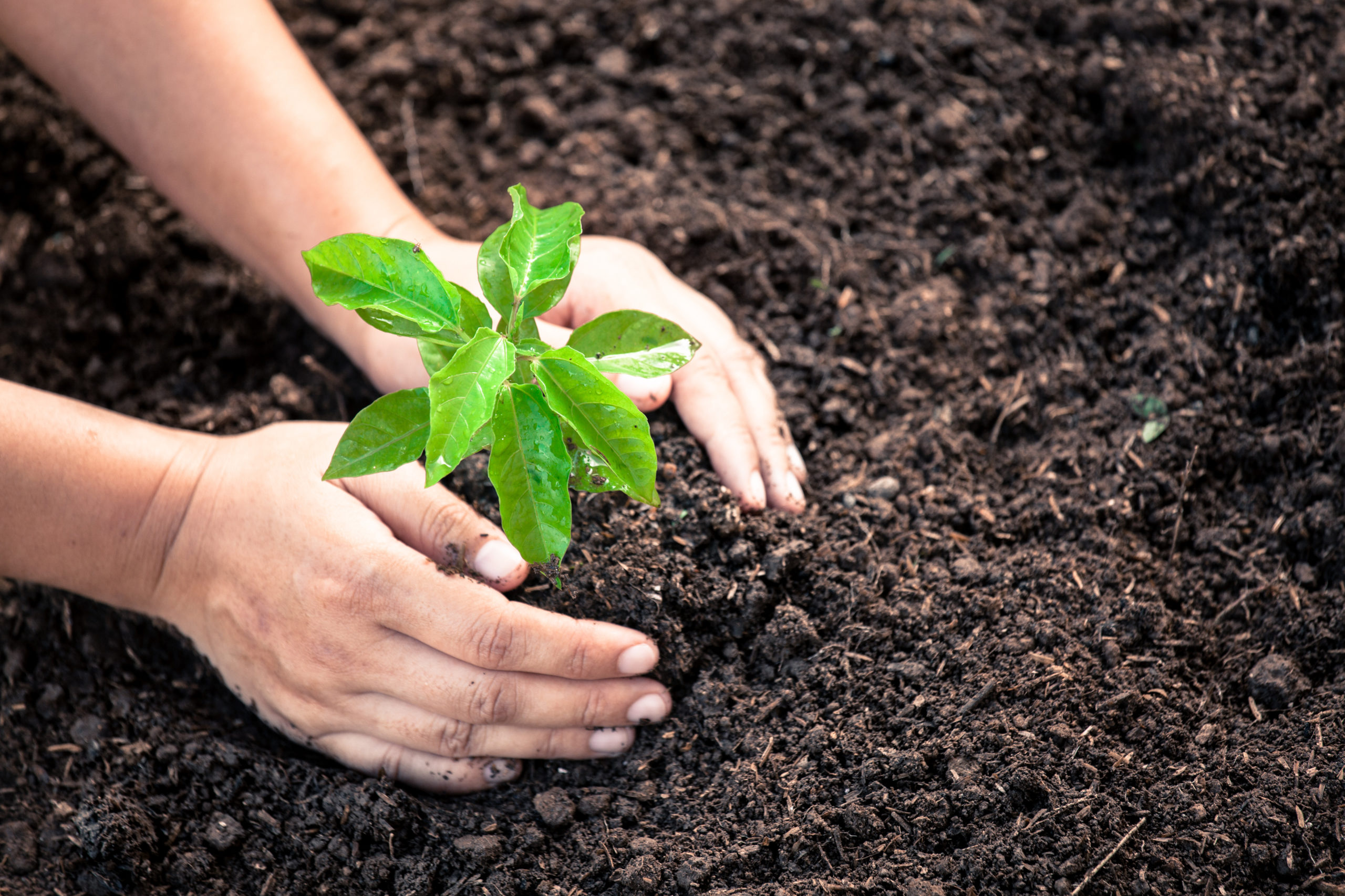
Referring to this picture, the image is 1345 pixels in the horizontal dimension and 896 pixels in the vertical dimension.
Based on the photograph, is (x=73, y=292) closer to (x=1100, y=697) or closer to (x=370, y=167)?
(x=370, y=167)

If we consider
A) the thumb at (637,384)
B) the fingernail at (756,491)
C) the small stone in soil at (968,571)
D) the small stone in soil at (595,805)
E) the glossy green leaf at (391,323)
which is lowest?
the small stone in soil at (968,571)

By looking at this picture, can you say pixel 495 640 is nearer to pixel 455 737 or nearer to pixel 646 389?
pixel 455 737

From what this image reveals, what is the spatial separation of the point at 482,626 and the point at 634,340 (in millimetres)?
633

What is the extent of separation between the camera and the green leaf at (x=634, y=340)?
1559mm

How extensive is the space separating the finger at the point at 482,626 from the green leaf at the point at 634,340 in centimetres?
54

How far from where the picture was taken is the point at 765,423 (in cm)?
216

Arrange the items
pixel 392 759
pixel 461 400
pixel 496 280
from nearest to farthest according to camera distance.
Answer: pixel 461 400, pixel 496 280, pixel 392 759

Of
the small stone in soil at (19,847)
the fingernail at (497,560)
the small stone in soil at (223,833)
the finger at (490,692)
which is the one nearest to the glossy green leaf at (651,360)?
the fingernail at (497,560)

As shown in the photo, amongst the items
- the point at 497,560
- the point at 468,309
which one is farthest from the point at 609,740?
the point at 468,309

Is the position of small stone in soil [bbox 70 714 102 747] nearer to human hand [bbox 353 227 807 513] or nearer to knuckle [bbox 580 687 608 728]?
human hand [bbox 353 227 807 513]

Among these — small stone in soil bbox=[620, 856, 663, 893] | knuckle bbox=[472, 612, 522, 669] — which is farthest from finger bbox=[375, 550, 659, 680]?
small stone in soil bbox=[620, 856, 663, 893]

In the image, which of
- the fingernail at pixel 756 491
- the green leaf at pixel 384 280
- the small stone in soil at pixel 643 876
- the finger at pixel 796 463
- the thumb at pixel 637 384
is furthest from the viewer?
the finger at pixel 796 463

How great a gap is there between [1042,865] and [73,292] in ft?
9.42

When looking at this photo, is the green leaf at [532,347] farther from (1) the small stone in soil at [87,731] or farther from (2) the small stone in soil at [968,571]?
(1) the small stone in soil at [87,731]
